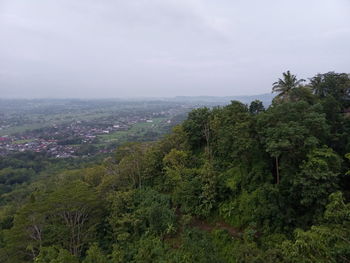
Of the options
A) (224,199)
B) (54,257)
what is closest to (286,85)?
(224,199)

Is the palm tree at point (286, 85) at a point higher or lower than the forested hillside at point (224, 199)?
higher

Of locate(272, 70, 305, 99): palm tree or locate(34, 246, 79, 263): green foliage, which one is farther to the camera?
locate(272, 70, 305, 99): palm tree

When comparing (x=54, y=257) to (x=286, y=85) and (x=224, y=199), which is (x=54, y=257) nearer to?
(x=224, y=199)

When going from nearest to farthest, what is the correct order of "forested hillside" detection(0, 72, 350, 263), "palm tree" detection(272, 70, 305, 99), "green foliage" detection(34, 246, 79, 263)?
"forested hillside" detection(0, 72, 350, 263) → "green foliage" detection(34, 246, 79, 263) → "palm tree" detection(272, 70, 305, 99)

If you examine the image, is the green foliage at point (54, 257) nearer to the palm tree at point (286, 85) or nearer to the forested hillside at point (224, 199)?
the forested hillside at point (224, 199)

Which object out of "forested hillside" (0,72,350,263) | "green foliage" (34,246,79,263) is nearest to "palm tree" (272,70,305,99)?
"forested hillside" (0,72,350,263)

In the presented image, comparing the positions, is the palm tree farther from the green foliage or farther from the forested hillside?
the green foliage

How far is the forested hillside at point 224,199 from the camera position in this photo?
36.9 ft

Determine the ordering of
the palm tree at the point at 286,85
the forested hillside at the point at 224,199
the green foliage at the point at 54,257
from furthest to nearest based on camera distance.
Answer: the palm tree at the point at 286,85, the green foliage at the point at 54,257, the forested hillside at the point at 224,199

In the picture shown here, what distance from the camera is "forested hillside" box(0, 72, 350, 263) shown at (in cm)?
1124

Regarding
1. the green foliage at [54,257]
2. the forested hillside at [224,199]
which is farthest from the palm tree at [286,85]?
the green foliage at [54,257]

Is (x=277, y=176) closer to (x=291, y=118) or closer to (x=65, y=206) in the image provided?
(x=291, y=118)

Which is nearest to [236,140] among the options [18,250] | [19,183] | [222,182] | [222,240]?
[222,182]

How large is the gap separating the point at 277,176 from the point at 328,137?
12.7 feet
